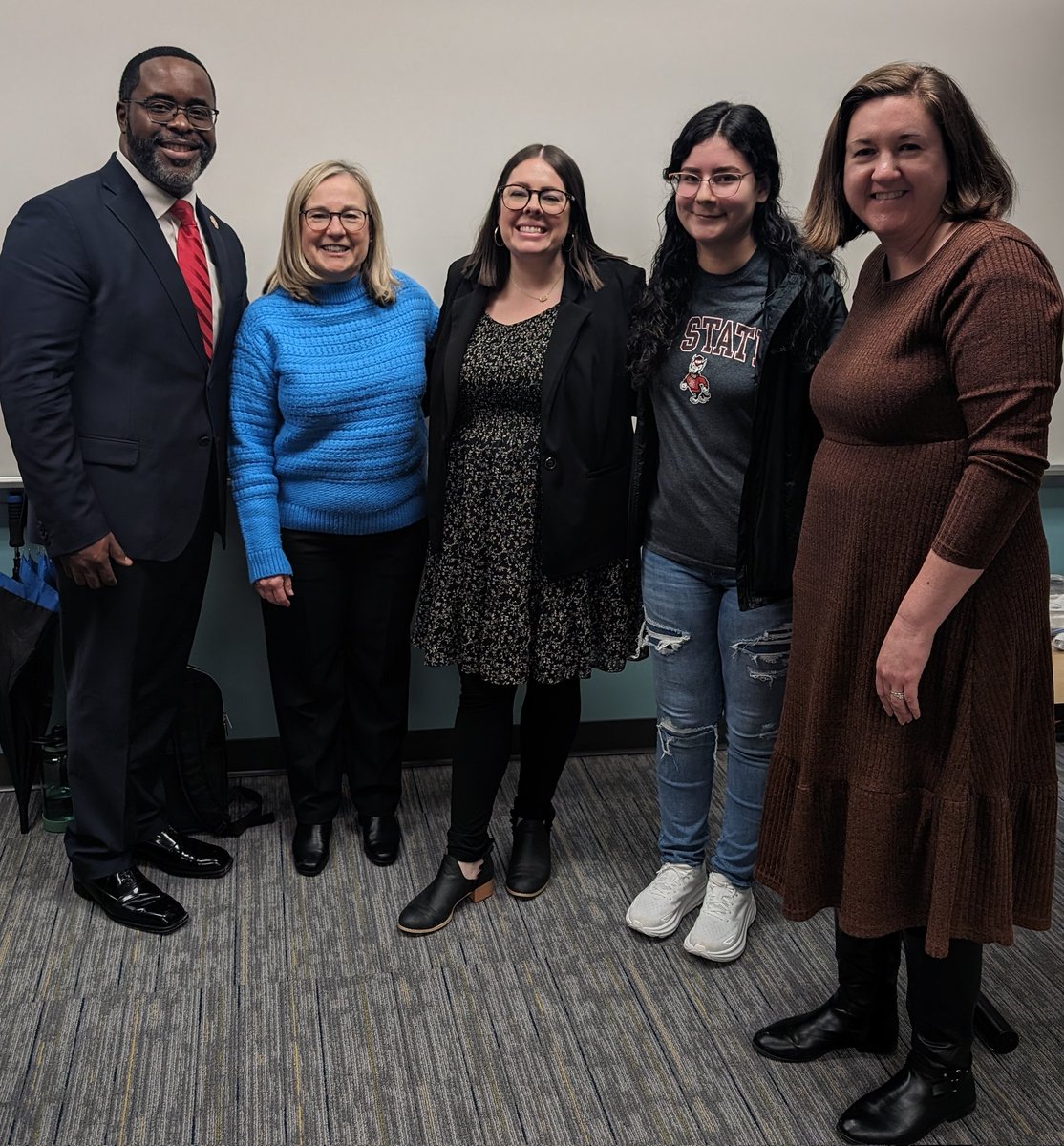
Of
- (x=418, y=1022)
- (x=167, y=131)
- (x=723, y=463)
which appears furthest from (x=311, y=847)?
(x=167, y=131)

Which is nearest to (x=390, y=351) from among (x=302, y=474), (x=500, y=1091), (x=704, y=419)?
(x=302, y=474)

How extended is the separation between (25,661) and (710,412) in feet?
5.06

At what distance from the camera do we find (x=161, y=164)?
1.97 meters

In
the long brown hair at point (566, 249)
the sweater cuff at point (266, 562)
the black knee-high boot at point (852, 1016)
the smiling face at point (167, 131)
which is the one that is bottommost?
the black knee-high boot at point (852, 1016)

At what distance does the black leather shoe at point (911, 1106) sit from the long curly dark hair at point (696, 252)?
1.07m

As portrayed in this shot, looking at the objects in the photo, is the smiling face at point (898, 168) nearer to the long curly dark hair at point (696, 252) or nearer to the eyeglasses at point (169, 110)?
the long curly dark hair at point (696, 252)

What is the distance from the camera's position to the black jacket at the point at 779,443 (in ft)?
5.69

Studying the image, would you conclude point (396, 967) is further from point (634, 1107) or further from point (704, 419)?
→ point (704, 419)

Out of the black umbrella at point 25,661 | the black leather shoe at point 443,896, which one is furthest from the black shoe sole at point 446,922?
the black umbrella at point 25,661

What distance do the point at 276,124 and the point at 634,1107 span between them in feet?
6.74

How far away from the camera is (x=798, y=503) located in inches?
70.2

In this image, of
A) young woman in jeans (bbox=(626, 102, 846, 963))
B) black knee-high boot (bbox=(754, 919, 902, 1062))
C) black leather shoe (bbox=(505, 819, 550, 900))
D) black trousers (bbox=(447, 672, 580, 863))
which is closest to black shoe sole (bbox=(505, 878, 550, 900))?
black leather shoe (bbox=(505, 819, 550, 900))

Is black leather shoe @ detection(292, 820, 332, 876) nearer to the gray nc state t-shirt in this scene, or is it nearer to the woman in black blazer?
the woman in black blazer

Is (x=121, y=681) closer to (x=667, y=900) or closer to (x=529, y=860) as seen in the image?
(x=529, y=860)
